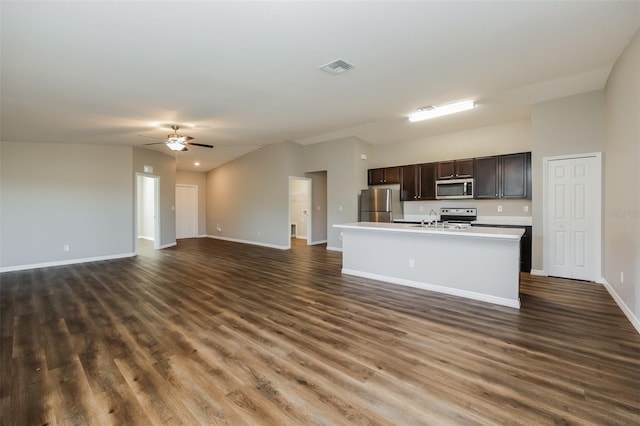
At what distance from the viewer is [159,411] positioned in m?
1.70

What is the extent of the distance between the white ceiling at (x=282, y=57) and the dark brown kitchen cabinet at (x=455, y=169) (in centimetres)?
120

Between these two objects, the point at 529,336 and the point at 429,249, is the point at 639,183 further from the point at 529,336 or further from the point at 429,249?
the point at 429,249

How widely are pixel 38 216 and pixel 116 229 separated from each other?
1316mm

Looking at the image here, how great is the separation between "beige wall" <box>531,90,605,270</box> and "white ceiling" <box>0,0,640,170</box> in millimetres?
270

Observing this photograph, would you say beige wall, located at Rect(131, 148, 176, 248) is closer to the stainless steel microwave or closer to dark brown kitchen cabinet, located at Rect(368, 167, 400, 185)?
dark brown kitchen cabinet, located at Rect(368, 167, 400, 185)

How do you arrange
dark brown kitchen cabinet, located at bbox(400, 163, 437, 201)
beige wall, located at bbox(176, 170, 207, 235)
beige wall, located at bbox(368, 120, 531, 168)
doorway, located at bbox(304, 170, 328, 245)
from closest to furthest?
beige wall, located at bbox(368, 120, 531, 168) → dark brown kitchen cabinet, located at bbox(400, 163, 437, 201) → doorway, located at bbox(304, 170, 328, 245) → beige wall, located at bbox(176, 170, 207, 235)

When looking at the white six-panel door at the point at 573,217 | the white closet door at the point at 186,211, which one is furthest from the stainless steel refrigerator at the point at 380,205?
the white closet door at the point at 186,211

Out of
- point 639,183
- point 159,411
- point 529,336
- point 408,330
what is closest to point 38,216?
point 159,411

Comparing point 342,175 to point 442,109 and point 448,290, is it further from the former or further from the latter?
point 448,290

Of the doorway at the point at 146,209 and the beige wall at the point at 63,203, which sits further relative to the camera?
the doorway at the point at 146,209

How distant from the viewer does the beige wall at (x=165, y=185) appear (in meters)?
7.30

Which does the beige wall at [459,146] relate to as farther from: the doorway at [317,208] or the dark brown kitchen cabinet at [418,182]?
the doorway at [317,208]

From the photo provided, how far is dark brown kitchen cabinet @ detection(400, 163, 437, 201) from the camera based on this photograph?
6297 millimetres

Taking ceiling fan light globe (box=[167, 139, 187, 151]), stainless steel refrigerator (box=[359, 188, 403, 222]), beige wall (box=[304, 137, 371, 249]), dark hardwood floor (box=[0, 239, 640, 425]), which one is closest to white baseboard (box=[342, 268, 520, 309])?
dark hardwood floor (box=[0, 239, 640, 425])
